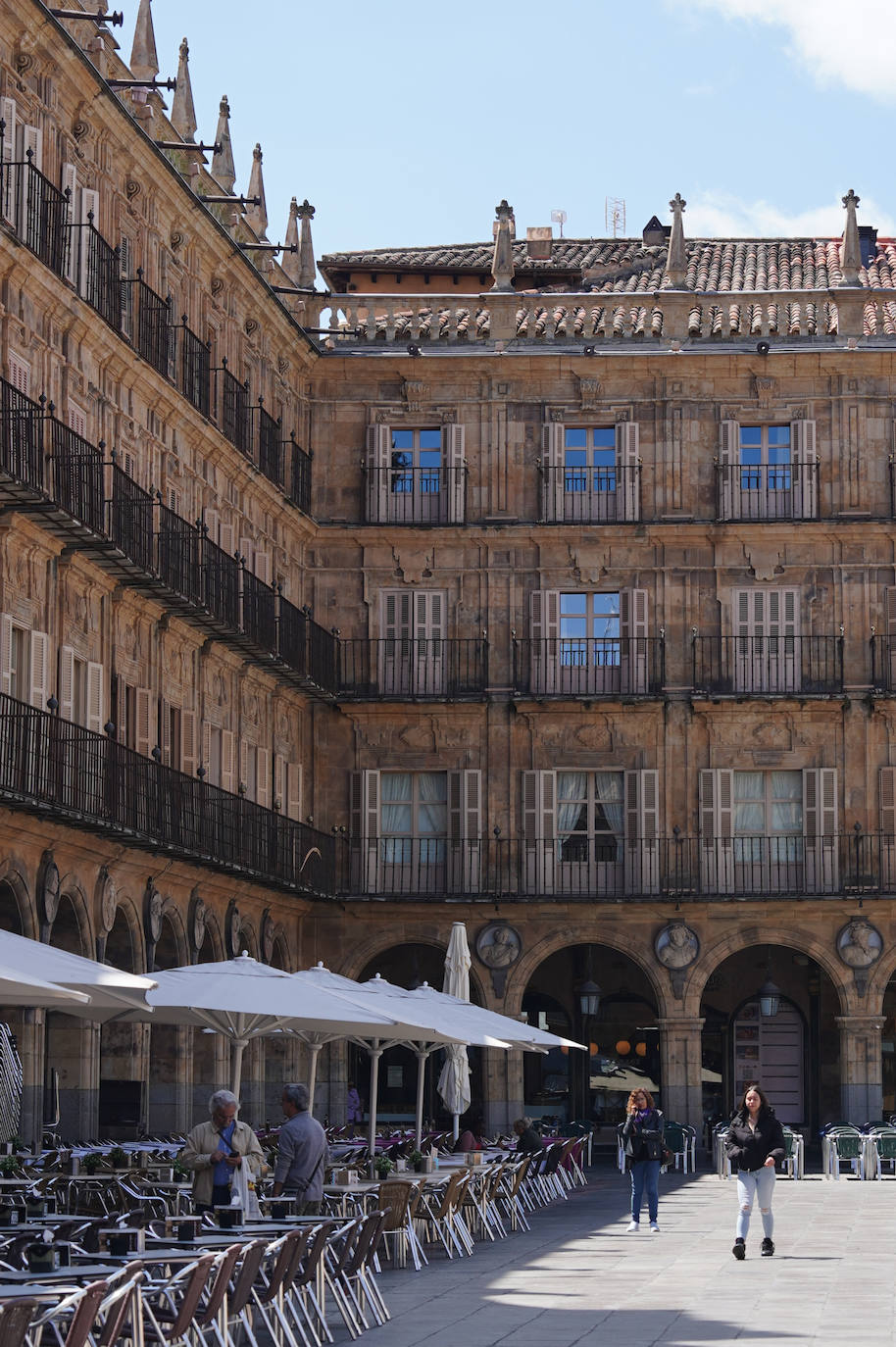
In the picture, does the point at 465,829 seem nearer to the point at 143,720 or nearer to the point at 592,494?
the point at 592,494

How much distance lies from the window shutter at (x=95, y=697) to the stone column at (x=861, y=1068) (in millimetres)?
14846

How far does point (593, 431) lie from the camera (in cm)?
4022

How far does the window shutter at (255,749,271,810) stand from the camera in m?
36.7

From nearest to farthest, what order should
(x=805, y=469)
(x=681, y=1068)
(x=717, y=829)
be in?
(x=681, y=1068)
(x=717, y=829)
(x=805, y=469)

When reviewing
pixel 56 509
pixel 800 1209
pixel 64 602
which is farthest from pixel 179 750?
pixel 800 1209

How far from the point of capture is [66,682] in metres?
27.8

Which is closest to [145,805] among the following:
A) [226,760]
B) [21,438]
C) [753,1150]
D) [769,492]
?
[21,438]

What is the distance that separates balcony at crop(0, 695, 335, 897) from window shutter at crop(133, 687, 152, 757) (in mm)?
381

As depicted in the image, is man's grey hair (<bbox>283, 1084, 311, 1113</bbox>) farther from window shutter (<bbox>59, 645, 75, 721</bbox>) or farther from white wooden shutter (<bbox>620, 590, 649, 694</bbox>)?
white wooden shutter (<bbox>620, 590, 649, 694</bbox>)

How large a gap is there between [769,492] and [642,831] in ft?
19.3

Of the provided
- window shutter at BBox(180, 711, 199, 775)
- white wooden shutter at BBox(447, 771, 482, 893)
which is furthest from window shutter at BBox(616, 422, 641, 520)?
window shutter at BBox(180, 711, 199, 775)

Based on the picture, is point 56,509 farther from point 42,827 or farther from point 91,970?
point 91,970

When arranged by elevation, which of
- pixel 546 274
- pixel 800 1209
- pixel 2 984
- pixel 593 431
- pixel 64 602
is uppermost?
pixel 546 274

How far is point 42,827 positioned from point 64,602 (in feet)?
10.4
